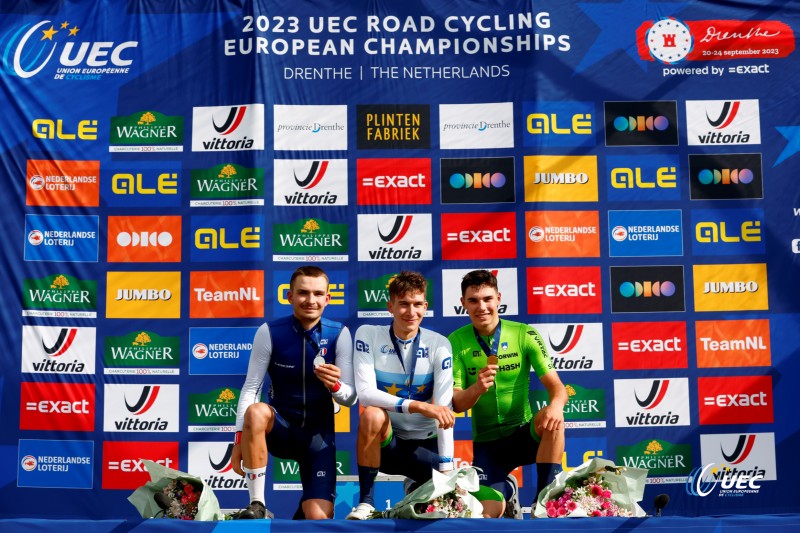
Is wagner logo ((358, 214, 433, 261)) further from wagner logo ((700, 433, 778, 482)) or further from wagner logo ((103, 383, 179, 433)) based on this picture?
wagner logo ((700, 433, 778, 482))

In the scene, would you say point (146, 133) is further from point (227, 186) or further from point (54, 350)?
point (54, 350)

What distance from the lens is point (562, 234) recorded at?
4.93 metres

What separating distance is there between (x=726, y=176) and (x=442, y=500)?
325 centimetres

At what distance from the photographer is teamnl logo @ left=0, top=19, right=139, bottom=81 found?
504 cm

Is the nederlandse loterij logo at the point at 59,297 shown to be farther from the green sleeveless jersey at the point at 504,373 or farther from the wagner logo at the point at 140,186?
the green sleeveless jersey at the point at 504,373

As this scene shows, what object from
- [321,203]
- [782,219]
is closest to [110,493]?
[321,203]

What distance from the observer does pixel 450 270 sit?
4.90 metres

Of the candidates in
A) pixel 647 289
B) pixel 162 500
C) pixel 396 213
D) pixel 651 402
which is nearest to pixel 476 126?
pixel 396 213

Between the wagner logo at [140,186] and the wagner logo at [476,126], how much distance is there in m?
1.76

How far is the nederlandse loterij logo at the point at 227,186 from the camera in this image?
16.2ft

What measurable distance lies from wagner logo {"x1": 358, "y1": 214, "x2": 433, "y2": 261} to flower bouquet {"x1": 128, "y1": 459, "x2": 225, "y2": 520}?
220 centimetres

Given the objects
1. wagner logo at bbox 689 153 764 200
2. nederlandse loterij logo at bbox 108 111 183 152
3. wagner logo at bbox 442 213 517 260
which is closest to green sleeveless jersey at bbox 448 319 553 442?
wagner logo at bbox 442 213 517 260

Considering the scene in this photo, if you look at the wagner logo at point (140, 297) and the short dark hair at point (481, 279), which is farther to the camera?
the wagner logo at point (140, 297)

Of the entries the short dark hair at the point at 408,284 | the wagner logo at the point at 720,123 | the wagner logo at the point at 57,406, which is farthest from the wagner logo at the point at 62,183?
the wagner logo at the point at 720,123
